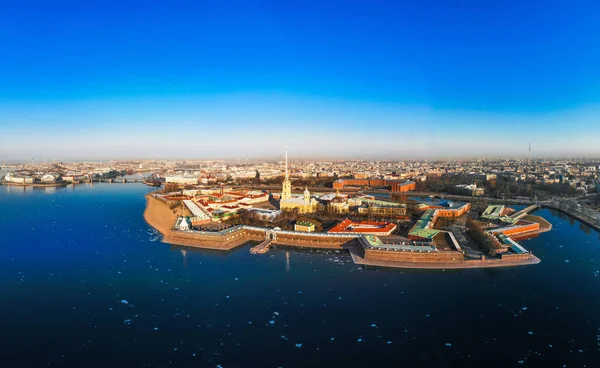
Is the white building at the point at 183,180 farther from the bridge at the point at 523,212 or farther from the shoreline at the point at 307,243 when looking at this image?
the bridge at the point at 523,212

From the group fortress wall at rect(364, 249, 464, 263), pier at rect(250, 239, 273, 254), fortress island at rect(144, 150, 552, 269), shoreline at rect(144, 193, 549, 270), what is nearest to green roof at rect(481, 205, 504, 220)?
fortress island at rect(144, 150, 552, 269)

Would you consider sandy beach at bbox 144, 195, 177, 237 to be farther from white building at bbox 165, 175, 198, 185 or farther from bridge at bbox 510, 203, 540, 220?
bridge at bbox 510, 203, 540, 220

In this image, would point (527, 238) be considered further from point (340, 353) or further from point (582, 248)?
point (340, 353)

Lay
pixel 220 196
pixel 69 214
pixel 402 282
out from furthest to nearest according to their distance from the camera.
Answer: pixel 220 196
pixel 69 214
pixel 402 282

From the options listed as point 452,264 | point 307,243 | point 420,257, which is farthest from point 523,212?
point 307,243

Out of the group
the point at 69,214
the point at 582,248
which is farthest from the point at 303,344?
the point at 69,214

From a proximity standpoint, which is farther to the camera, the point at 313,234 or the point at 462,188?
the point at 462,188

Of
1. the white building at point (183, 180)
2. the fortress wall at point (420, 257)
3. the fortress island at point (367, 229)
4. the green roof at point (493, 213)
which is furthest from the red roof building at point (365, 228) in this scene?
the white building at point (183, 180)
